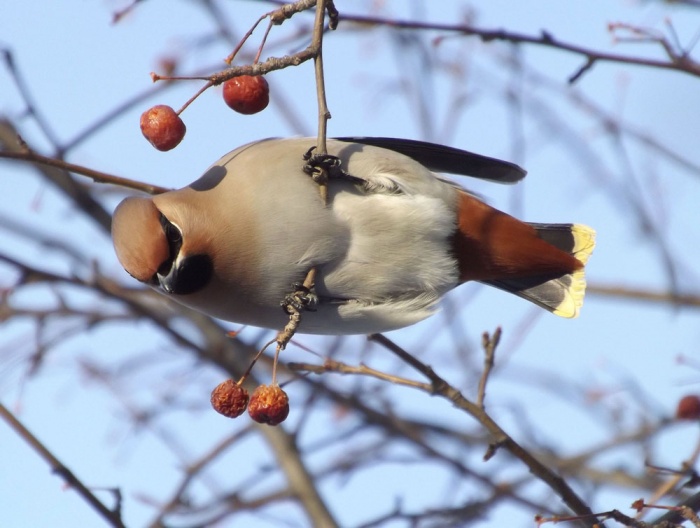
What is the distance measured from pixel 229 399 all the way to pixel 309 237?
548 mm

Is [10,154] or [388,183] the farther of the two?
[388,183]

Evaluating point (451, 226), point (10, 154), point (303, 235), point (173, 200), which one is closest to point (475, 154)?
point (451, 226)

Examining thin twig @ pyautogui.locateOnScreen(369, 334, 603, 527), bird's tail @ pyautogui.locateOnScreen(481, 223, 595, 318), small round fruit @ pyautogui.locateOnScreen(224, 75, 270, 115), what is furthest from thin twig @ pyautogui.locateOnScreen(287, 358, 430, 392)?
bird's tail @ pyautogui.locateOnScreen(481, 223, 595, 318)

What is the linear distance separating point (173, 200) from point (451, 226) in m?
0.92

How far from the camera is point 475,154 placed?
3.48 m

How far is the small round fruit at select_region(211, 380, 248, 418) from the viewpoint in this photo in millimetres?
2578

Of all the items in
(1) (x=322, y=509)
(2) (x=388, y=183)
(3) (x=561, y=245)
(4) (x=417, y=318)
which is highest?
(3) (x=561, y=245)

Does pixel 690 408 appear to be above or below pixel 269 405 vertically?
above

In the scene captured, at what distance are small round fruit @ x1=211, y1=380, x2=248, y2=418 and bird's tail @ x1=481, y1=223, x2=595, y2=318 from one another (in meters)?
1.35

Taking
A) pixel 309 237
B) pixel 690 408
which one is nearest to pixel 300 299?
pixel 309 237

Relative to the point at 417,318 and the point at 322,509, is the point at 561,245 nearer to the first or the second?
the point at 417,318

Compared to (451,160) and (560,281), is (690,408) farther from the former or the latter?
(451,160)

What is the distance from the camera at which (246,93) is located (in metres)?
2.69

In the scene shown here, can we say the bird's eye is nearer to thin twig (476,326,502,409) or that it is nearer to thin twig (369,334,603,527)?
thin twig (369,334,603,527)
